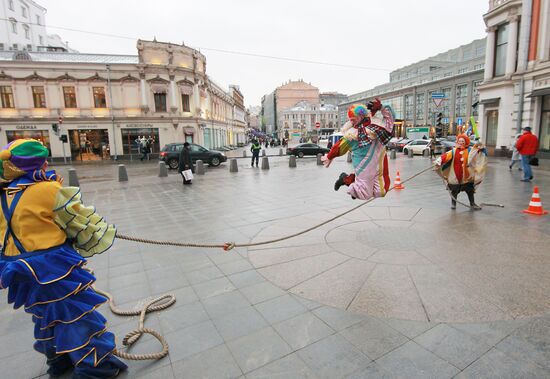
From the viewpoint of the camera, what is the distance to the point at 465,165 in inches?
305

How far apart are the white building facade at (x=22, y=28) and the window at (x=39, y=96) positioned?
35.9 feet

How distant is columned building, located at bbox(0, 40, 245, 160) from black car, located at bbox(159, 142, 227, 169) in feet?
37.0

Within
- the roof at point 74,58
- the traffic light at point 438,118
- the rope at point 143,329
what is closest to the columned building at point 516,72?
the traffic light at point 438,118

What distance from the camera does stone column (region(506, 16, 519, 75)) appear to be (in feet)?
68.3

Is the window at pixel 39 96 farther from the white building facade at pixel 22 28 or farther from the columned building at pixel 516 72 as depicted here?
the columned building at pixel 516 72

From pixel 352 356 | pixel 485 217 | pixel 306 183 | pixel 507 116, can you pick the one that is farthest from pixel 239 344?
pixel 507 116

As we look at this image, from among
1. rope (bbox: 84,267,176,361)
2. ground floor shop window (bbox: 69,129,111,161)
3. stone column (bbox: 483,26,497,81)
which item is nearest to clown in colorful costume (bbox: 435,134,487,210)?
rope (bbox: 84,267,176,361)

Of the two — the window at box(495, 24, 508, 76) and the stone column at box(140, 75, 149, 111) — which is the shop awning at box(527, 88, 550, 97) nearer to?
the window at box(495, 24, 508, 76)

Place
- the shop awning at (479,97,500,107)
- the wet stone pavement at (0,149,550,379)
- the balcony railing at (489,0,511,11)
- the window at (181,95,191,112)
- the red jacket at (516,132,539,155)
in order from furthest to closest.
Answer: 1. the window at (181,95,191,112)
2. the shop awning at (479,97,500,107)
3. the balcony railing at (489,0,511,11)
4. the red jacket at (516,132,539,155)
5. the wet stone pavement at (0,149,550,379)

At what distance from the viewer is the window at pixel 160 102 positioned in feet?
105

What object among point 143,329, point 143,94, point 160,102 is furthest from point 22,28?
point 143,329

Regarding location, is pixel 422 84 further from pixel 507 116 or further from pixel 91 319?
pixel 91 319

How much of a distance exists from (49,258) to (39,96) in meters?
35.1

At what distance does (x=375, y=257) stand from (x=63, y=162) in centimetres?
3330
